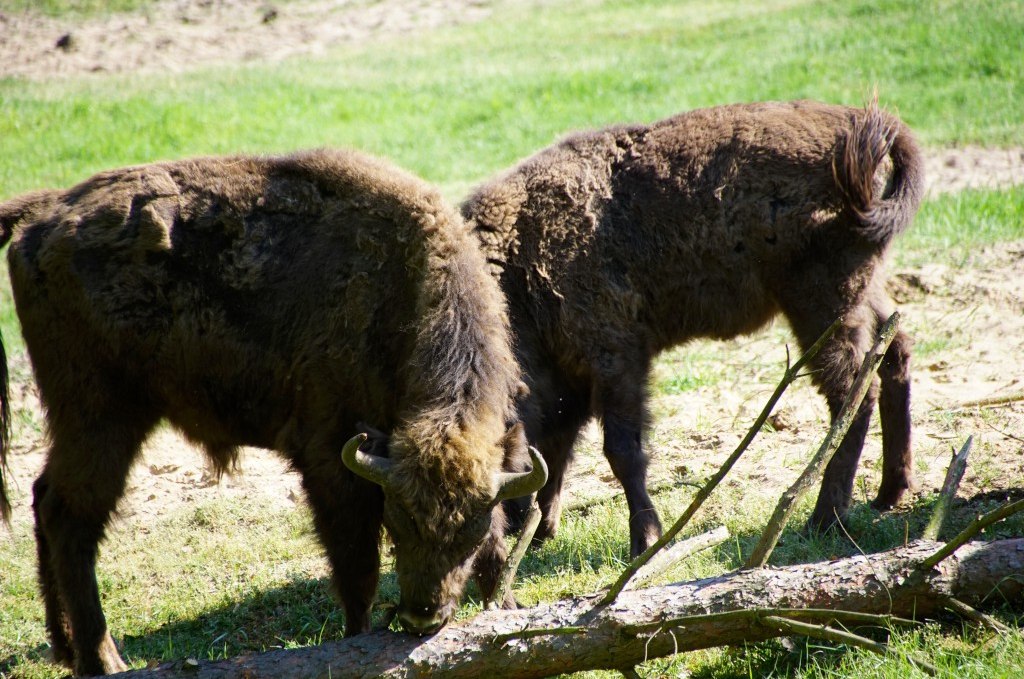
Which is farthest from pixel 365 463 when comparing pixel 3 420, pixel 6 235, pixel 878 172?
pixel 878 172

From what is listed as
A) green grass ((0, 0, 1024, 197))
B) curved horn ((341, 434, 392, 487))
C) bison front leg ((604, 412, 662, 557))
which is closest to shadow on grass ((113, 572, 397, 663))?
curved horn ((341, 434, 392, 487))

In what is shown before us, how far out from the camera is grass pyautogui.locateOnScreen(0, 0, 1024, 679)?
508 centimetres

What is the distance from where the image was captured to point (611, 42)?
19281mm

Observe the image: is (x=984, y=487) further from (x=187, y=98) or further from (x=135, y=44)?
(x=135, y=44)

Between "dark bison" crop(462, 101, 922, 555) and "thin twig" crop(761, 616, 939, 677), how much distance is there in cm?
156

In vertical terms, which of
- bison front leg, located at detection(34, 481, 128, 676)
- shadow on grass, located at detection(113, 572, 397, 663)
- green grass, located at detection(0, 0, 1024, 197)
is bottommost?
shadow on grass, located at detection(113, 572, 397, 663)

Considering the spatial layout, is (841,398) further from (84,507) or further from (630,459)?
(84,507)

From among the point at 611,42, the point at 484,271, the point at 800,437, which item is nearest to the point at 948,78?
the point at 611,42

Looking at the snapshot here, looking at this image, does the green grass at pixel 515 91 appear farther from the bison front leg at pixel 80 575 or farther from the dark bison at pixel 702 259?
the bison front leg at pixel 80 575

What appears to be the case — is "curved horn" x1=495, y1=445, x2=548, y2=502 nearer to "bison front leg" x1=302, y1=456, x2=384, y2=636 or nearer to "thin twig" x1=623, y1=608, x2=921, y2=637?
"thin twig" x1=623, y1=608, x2=921, y2=637

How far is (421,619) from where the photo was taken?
375cm

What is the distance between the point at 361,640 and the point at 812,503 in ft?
9.62

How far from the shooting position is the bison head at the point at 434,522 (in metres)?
3.79

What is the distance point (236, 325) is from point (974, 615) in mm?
3435
